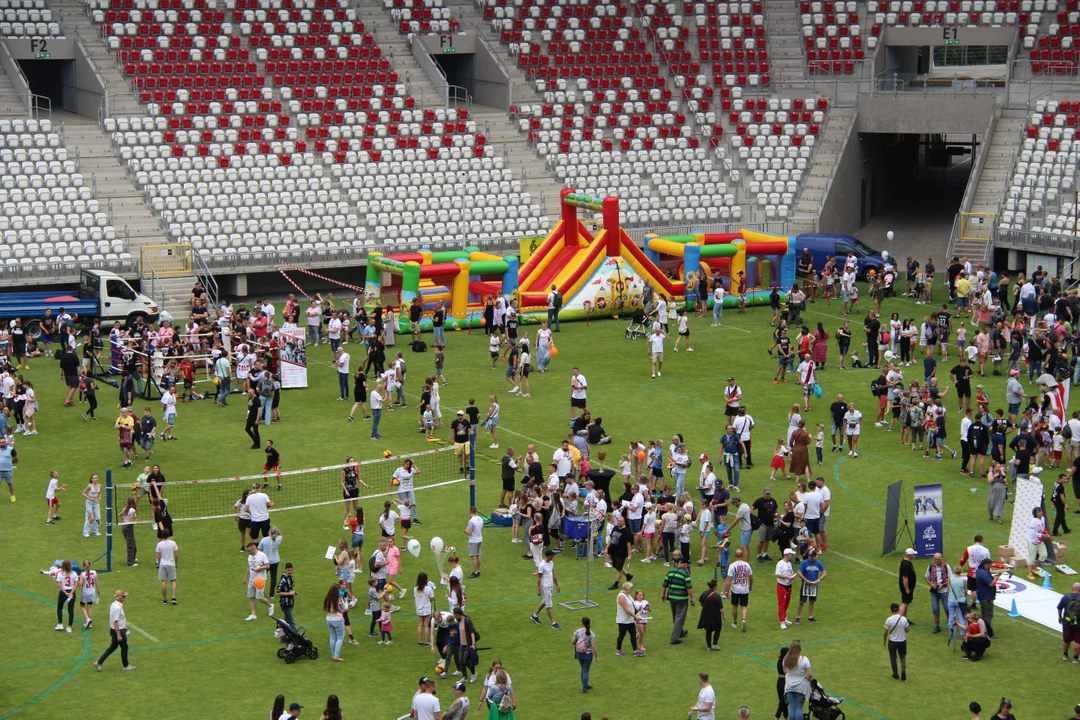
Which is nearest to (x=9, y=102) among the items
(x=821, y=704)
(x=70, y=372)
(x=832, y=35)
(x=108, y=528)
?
(x=70, y=372)

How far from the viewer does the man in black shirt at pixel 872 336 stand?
4166cm

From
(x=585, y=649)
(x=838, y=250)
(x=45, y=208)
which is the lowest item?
(x=585, y=649)

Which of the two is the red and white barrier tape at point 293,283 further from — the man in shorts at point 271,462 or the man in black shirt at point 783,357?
the man in shorts at point 271,462

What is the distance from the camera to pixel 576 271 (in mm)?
47531

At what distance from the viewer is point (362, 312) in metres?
44.2

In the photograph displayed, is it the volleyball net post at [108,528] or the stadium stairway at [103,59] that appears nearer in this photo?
the volleyball net post at [108,528]

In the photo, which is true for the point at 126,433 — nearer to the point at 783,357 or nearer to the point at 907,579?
the point at 783,357

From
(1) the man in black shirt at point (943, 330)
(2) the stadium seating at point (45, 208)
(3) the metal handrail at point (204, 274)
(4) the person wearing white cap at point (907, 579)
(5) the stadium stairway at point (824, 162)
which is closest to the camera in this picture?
(4) the person wearing white cap at point (907, 579)

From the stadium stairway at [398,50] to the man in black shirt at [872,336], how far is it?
73.4ft

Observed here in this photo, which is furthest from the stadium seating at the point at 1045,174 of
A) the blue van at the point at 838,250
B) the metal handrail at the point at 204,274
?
the metal handrail at the point at 204,274

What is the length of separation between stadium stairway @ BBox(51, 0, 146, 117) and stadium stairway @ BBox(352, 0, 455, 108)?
9625 millimetres

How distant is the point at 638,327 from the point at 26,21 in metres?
25.2

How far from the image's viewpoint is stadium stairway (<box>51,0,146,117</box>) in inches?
2169

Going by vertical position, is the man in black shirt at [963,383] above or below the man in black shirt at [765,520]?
above
